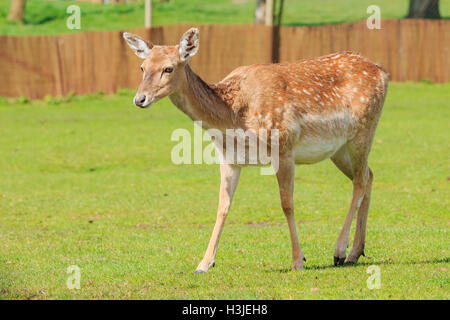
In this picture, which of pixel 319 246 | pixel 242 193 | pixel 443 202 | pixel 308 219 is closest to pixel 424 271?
pixel 319 246

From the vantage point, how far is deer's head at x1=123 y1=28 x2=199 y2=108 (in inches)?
296

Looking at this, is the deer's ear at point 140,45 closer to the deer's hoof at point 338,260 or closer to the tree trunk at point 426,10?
the deer's hoof at point 338,260

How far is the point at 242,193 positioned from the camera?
50.0ft

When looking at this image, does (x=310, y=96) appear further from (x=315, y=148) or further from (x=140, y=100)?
(x=140, y=100)

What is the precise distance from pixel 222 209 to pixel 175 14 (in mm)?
33075

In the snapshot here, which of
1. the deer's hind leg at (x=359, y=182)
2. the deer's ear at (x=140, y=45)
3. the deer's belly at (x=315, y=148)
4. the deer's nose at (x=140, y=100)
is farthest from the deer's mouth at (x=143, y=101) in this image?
the deer's hind leg at (x=359, y=182)

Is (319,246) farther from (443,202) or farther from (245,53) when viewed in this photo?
(245,53)

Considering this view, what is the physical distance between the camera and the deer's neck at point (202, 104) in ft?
26.2

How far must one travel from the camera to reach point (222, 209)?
8625 mm

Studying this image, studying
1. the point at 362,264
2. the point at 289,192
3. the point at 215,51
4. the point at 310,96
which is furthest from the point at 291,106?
the point at 215,51

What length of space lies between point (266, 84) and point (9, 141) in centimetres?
1420

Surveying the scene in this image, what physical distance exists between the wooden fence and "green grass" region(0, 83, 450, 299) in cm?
228

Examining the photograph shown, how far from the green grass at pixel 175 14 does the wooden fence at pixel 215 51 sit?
8.64m

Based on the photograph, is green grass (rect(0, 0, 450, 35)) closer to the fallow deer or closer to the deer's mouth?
the fallow deer
